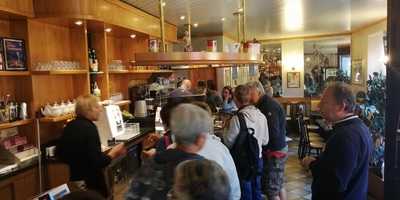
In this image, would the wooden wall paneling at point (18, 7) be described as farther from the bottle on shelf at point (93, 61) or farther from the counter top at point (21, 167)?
the counter top at point (21, 167)

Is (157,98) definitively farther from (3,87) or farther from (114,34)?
(3,87)

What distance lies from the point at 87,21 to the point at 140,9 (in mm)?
1377

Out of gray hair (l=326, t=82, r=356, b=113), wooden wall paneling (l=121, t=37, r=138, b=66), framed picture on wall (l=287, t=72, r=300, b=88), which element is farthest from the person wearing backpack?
framed picture on wall (l=287, t=72, r=300, b=88)

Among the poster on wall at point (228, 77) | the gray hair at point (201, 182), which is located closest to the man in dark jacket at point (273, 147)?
the gray hair at point (201, 182)

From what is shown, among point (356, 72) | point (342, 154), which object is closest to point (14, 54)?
point (342, 154)

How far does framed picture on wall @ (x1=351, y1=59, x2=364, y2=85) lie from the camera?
847cm

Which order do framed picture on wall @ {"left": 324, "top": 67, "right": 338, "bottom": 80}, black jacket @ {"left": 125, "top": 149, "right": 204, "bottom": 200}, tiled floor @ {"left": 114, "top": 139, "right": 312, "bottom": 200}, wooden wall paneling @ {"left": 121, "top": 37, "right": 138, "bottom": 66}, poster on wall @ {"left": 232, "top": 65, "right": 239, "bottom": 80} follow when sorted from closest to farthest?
black jacket @ {"left": 125, "top": 149, "right": 204, "bottom": 200}, tiled floor @ {"left": 114, "top": 139, "right": 312, "bottom": 200}, wooden wall paneling @ {"left": 121, "top": 37, "right": 138, "bottom": 66}, poster on wall @ {"left": 232, "top": 65, "right": 239, "bottom": 80}, framed picture on wall @ {"left": 324, "top": 67, "right": 338, "bottom": 80}

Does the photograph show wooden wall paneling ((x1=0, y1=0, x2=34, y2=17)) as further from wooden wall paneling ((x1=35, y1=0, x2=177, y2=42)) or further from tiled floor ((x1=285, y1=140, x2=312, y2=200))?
tiled floor ((x1=285, y1=140, x2=312, y2=200))

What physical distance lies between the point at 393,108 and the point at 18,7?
3.58 m

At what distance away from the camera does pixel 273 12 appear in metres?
5.59

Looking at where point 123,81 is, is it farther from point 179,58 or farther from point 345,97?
point 345,97

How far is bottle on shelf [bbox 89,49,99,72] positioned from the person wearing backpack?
7.07 feet

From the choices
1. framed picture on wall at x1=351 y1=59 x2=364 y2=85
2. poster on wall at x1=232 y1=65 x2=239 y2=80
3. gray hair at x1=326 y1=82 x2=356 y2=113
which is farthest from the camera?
poster on wall at x1=232 y1=65 x2=239 y2=80

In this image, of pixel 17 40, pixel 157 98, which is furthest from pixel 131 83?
pixel 17 40
